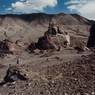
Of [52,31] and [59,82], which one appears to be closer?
[59,82]

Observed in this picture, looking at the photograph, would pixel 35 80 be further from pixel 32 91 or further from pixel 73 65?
pixel 73 65

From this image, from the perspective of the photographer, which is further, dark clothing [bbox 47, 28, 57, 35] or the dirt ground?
dark clothing [bbox 47, 28, 57, 35]

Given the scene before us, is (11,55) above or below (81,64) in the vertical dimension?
below

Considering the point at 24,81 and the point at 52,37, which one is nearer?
the point at 24,81

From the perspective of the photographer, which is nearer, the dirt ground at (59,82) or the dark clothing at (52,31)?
the dirt ground at (59,82)

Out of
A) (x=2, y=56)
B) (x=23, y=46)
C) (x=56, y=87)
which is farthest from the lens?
(x=23, y=46)

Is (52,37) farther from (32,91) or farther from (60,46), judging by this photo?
(32,91)

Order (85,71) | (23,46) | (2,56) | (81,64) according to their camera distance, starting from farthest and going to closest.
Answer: (23,46) < (2,56) < (81,64) < (85,71)

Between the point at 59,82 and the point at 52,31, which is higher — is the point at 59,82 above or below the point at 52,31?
below

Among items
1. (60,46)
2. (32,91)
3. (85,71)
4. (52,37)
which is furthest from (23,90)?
(52,37)

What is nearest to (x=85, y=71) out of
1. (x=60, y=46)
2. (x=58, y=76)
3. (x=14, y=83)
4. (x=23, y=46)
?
(x=58, y=76)
